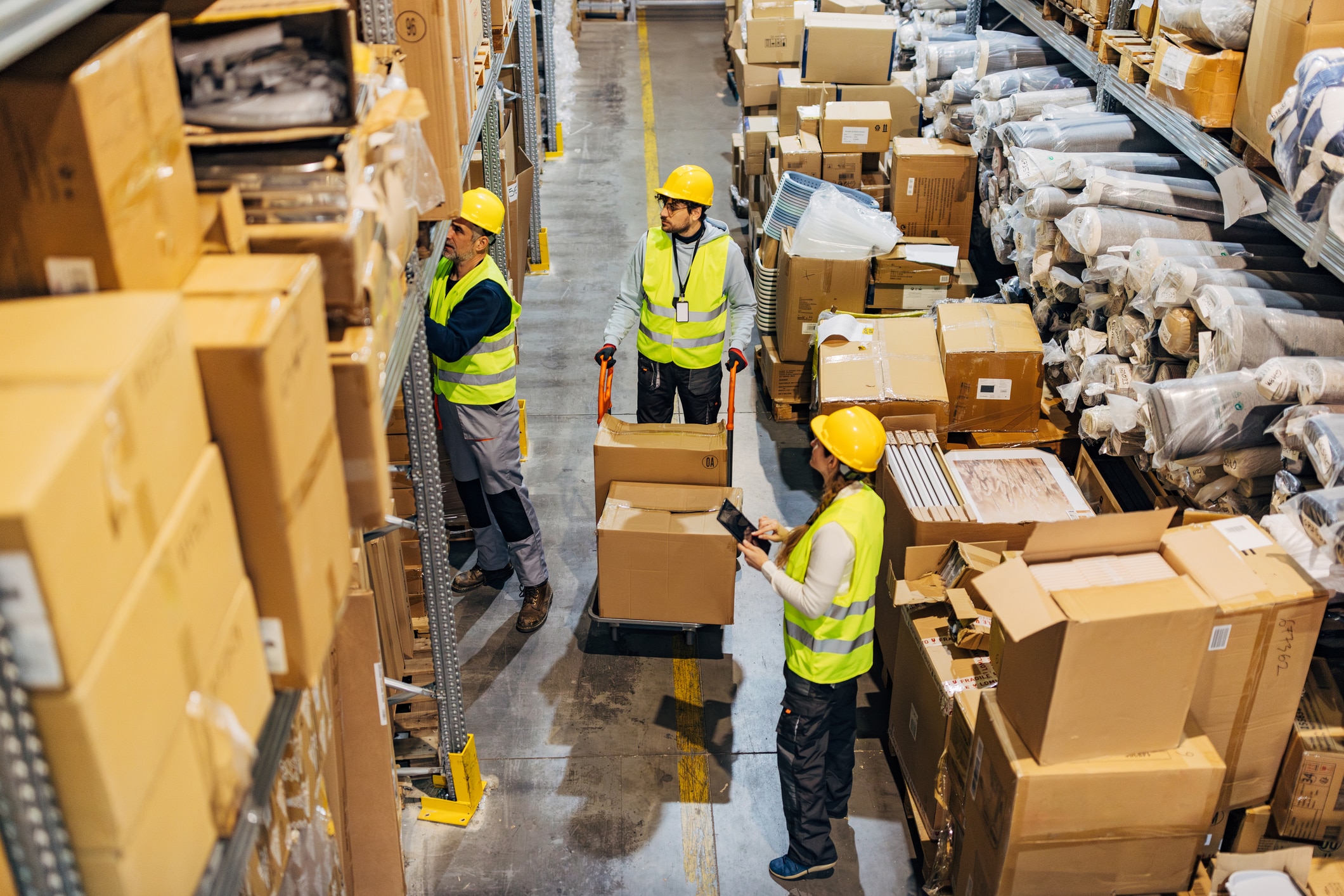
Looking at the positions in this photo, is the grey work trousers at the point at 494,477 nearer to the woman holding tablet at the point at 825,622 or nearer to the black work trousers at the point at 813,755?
the woman holding tablet at the point at 825,622

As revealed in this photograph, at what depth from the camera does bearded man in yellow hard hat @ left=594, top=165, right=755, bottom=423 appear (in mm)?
5902

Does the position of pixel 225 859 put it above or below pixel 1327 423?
above

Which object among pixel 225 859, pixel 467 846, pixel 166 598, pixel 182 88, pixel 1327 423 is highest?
pixel 182 88

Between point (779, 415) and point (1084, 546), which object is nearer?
point (1084, 546)

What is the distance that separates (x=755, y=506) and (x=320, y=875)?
4433 mm

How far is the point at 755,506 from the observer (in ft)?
22.4

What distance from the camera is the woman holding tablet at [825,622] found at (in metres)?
3.95

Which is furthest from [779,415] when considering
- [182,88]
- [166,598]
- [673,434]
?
[166,598]

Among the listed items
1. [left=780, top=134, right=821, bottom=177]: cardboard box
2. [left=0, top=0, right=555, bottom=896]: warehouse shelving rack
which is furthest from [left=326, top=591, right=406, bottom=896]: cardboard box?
[left=780, top=134, right=821, bottom=177]: cardboard box

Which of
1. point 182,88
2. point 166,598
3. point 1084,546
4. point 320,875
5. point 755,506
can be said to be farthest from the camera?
point 755,506

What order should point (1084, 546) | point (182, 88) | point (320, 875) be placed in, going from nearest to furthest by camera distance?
1. point (182, 88)
2. point (320, 875)
3. point (1084, 546)

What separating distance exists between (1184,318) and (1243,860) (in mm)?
2312

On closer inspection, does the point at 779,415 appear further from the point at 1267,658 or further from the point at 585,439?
the point at 1267,658

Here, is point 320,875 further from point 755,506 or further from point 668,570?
point 755,506
